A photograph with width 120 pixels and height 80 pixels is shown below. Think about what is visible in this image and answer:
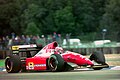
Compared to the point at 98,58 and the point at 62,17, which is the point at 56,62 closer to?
the point at 98,58

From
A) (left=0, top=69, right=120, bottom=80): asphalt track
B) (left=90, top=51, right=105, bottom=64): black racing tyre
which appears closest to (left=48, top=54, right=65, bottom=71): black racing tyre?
(left=0, top=69, right=120, bottom=80): asphalt track

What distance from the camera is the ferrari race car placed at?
52.4ft

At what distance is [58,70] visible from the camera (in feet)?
52.3

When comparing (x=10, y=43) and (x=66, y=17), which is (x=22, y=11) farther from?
(x=10, y=43)

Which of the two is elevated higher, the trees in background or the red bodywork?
the trees in background

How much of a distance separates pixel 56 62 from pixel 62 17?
178 feet

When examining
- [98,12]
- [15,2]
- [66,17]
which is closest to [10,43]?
[66,17]

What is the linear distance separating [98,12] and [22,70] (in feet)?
193

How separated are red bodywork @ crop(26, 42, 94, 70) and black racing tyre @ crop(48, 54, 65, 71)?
44 cm

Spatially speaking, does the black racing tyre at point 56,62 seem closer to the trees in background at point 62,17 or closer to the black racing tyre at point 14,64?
the black racing tyre at point 14,64

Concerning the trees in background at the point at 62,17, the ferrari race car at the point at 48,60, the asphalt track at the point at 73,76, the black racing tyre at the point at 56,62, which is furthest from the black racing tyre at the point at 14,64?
the trees in background at the point at 62,17

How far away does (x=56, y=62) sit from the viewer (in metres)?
15.8

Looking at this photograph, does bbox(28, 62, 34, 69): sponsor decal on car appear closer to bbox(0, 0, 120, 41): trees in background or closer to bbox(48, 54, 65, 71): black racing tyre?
bbox(48, 54, 65, 71): black racing tyre

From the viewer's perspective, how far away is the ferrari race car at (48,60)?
16.0 m
